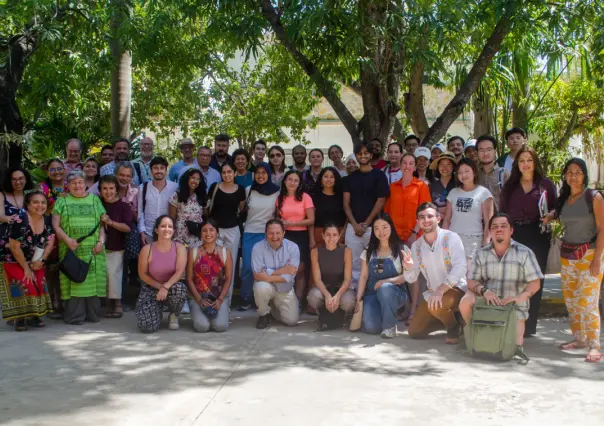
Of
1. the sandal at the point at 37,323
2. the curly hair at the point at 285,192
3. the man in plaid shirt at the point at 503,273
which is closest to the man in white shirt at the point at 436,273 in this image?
the man in plaid shirt at the point at 503,273

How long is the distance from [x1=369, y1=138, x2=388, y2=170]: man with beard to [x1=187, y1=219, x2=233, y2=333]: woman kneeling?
94.9 inches

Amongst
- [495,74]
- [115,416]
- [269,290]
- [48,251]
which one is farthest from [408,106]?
[115,416]

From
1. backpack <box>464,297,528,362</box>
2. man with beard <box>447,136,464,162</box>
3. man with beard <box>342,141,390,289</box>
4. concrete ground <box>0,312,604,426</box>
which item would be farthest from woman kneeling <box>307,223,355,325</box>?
man with beard <box>447,136,464,162</box>

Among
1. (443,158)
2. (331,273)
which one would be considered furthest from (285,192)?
(443,158)

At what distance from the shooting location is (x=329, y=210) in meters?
8.79

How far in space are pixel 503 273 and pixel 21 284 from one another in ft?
16.1

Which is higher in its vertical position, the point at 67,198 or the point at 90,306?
the point at 67,198

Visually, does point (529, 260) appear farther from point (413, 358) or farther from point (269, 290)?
point (269, 290)

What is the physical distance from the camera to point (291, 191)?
874 centimetres

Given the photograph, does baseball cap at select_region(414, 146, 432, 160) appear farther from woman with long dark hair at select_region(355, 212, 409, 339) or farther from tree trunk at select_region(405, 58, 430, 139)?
tree trunk at select_region(405, 58, 430, 139)

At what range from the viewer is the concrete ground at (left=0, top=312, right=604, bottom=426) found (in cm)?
495

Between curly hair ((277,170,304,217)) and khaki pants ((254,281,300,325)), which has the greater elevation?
curly hair ((277,170,304,217))

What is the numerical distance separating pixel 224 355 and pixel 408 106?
8.88 metres

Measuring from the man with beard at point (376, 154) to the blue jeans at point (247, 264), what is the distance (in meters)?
1.79
